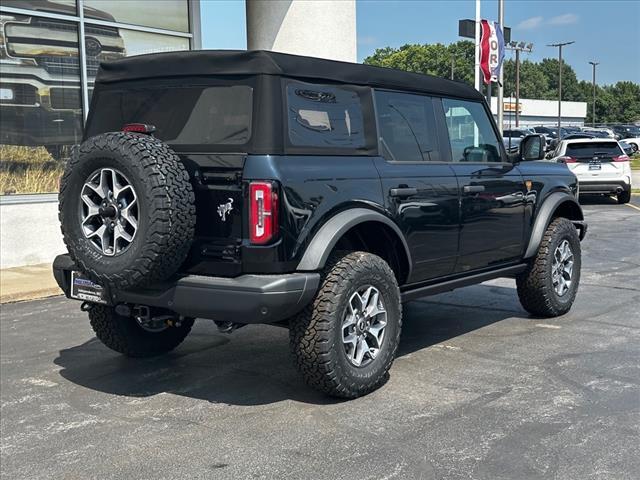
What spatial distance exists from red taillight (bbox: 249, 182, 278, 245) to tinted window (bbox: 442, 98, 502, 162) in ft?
6.68

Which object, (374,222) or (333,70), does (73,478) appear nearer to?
(374,222)

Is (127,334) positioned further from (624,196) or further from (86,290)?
(624,196)

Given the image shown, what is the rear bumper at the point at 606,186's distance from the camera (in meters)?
18.1

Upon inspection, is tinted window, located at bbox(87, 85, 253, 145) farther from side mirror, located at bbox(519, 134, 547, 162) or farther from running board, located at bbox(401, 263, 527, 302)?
side mirror, located at bbox(519, 134, 547, 162)

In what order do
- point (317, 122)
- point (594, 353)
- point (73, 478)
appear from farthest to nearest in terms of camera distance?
point (594, 353) → point (317, 122) → point (73, 478)

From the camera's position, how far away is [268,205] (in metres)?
4.21

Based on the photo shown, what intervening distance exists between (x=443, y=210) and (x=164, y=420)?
236 cm

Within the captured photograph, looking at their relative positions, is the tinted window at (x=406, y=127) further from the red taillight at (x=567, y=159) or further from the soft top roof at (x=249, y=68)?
the red taillight at (x=567, y=159)

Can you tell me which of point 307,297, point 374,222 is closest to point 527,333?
point 374,222

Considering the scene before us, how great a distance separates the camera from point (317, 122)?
4.71 meters

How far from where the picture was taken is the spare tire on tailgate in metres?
4.19

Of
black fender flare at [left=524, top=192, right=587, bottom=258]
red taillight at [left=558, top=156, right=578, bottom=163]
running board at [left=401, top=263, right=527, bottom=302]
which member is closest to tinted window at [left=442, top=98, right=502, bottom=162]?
black fender flare at [left=524, top=192, right=587, bottom=258]

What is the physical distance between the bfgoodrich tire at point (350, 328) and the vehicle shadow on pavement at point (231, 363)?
273mm

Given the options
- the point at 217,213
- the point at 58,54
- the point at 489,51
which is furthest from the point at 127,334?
the point at 489,51
